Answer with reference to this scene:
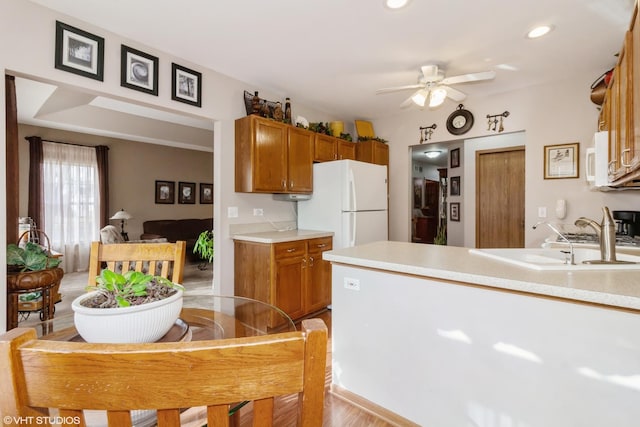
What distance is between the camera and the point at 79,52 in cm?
223

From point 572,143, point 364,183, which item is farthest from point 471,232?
point 364,183

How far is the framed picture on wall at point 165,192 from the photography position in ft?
Result: 22.0

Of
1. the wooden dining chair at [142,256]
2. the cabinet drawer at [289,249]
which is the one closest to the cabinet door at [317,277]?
the cabinet drawer at [289,249]

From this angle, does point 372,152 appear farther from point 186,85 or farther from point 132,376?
point 132,376

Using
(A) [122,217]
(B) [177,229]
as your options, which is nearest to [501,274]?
(A) [122,217]

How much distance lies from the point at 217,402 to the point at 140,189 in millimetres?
7017

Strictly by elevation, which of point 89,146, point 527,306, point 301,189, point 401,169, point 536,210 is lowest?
point 527,306

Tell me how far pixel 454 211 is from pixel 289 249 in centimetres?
400

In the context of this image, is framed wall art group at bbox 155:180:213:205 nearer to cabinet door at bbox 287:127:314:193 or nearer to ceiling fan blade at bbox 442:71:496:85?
cabinet door at bbox 287:127:314:193

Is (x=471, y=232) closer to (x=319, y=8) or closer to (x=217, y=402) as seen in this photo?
(x=319, y=8)

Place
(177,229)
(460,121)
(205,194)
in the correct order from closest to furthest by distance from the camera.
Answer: (460,121) < (177,229) < (205,194)

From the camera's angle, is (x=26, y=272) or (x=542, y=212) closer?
(x=26, y=272)

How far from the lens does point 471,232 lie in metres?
4.78

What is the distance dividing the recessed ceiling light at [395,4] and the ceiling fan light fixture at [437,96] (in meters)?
0.96
